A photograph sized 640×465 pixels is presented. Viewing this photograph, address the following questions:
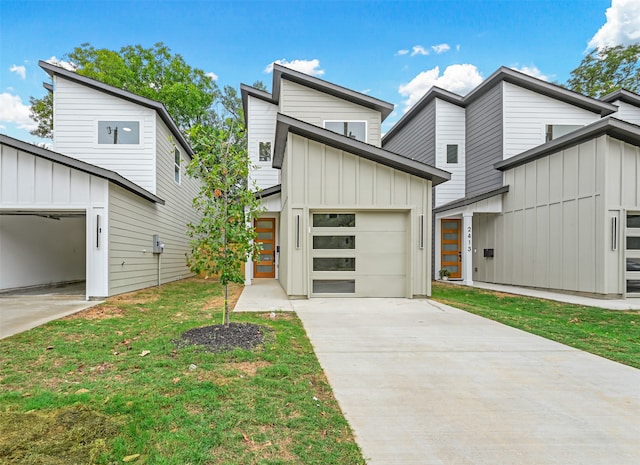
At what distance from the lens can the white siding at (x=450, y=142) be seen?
14.6 m

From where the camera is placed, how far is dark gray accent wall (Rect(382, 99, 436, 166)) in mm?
14781

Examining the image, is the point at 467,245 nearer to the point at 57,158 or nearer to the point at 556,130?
the point at 556,130

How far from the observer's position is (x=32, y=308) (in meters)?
7.37

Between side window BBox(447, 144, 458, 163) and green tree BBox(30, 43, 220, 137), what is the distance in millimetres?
13936

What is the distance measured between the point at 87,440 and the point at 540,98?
1578 centimetres

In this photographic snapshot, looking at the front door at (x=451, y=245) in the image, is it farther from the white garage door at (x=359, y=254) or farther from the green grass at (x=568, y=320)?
the white garage door at (x=359, y=254)

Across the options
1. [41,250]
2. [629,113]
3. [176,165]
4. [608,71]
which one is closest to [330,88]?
[176,165]

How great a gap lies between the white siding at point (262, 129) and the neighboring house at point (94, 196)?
10.3 ft

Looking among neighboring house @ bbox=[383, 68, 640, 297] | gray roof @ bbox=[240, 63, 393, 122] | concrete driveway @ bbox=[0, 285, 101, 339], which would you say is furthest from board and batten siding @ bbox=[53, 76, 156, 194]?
neighboring house @ bbox=[383, 68, 640, 297]

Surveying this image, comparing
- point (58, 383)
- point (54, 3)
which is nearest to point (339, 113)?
point (58, 383)

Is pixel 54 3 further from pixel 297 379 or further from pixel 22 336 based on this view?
pixel 297 379

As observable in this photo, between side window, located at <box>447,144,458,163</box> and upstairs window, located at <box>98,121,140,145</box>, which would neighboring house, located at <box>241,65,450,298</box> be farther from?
side window, located at <box>447,144,458,163</box>

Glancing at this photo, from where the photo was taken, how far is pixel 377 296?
8.84 meters

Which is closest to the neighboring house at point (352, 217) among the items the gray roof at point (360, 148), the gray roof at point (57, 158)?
the gray roof at point (360, 148)
